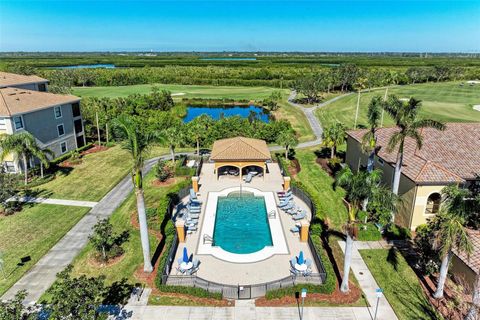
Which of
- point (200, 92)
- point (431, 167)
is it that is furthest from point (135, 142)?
point (200, 92)

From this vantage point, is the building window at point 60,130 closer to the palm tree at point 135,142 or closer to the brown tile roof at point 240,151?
the brown tile roof at point 240,151

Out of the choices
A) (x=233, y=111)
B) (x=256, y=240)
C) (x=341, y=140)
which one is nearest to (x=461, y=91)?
(x=233, y=111)

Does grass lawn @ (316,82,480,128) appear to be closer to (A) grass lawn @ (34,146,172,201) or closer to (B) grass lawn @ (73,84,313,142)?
(B) grass lawn @ (73,84,313,142)

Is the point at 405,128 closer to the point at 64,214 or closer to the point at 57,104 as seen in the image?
the point at 64,214

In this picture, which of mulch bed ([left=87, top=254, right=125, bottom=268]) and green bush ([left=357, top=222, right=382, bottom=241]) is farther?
green bush ([left=357, top=222, right=382, bottom=241])

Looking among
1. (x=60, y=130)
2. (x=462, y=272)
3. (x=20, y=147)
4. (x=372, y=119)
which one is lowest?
(x=462, y=272)

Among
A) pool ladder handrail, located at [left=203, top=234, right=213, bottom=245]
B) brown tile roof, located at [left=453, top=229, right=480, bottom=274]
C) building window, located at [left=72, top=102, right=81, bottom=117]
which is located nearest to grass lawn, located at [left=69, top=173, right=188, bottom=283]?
pool ladder handrail, located at [left=203, top=234, right=213, bottom=245]

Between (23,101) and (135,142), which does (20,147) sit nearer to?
(23,101)
